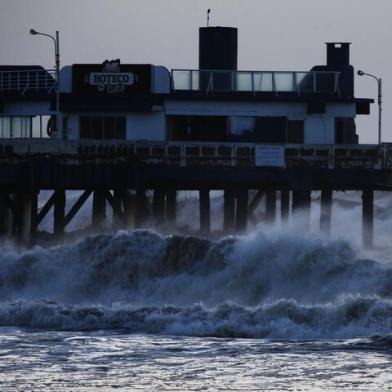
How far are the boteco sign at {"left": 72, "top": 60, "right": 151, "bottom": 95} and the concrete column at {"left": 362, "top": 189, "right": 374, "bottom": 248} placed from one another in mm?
8932

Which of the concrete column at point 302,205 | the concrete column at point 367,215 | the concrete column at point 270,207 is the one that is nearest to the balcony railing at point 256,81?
the concrete column at point 367,215

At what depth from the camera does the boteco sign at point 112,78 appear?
211 feet

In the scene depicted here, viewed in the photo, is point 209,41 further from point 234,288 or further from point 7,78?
point 234,288

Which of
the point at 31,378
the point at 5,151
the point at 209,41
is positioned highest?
the point at 209,41

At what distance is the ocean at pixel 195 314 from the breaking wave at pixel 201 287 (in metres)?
0.05

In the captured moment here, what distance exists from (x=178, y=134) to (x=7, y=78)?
306 inches

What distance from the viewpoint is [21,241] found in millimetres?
59844

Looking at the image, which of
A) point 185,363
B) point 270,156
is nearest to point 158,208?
point 270,156

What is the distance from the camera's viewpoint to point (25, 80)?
67.2 metres

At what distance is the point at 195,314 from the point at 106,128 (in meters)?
19.2

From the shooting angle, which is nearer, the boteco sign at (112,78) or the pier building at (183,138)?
the pier building at (183,138)

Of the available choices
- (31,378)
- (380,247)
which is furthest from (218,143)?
(31,378)

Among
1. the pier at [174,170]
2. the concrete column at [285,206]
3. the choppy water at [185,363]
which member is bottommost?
the choppy water at [185,363]

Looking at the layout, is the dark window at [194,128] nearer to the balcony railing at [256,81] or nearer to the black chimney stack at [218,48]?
the balcony railing at [256,81]
